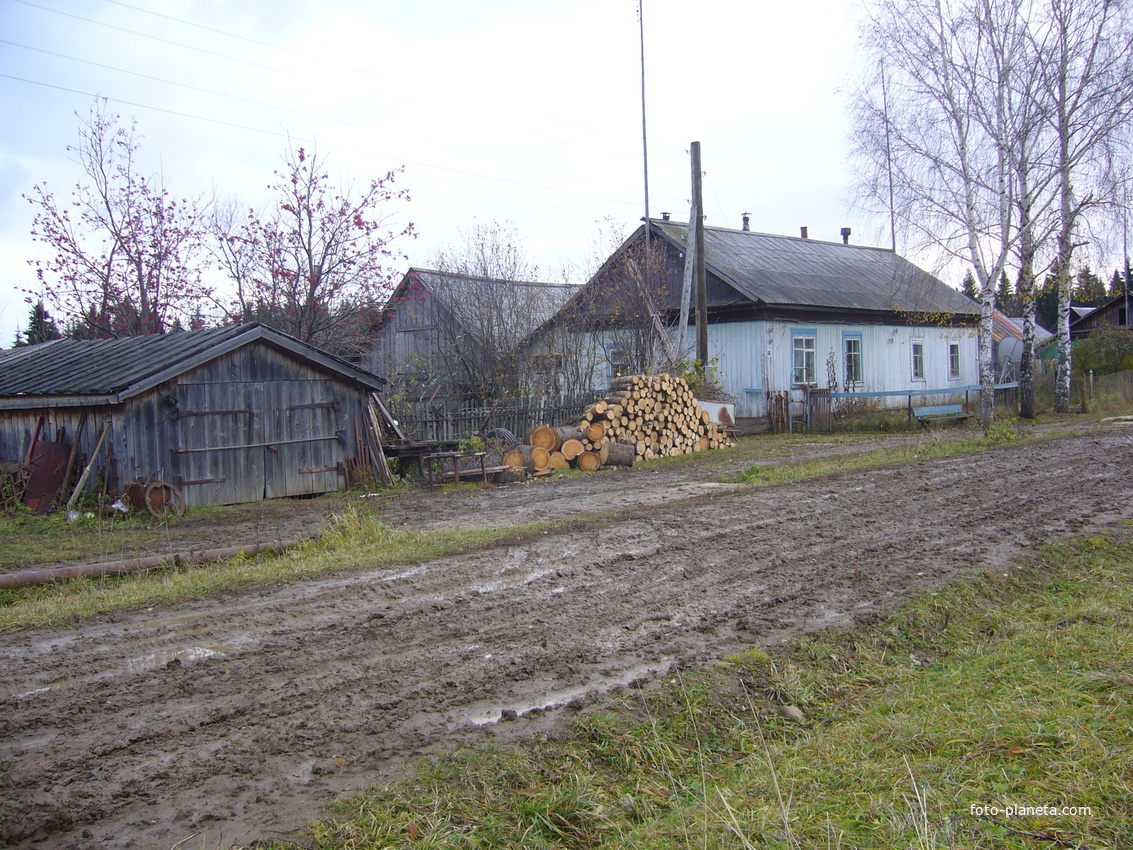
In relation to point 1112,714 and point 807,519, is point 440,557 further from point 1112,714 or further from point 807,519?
point 1112,714

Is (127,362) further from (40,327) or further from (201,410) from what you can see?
(40,327)

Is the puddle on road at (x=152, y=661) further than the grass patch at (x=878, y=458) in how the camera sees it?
No

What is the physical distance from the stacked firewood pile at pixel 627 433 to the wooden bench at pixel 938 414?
6477 mm

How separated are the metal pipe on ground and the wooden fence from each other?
935 cm

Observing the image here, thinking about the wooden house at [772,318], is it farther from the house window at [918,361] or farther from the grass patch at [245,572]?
the grass patch at [245,572]

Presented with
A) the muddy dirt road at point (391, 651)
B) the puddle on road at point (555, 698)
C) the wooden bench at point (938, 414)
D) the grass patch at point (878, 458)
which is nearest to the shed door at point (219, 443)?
the muddy dirt road at point (391, 651)

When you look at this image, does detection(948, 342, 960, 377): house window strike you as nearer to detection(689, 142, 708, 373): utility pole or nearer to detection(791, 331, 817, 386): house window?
detection(791, 331, 817, 386): house window

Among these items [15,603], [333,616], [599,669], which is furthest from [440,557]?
[15,603]

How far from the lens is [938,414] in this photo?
23328mm

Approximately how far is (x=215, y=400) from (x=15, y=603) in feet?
23.8

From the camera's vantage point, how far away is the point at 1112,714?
3793 millimetres

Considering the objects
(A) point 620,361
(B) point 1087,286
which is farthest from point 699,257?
(B) point 1087,286

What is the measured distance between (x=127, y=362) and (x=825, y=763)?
13.6m

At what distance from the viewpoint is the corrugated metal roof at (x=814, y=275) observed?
2531 cm
